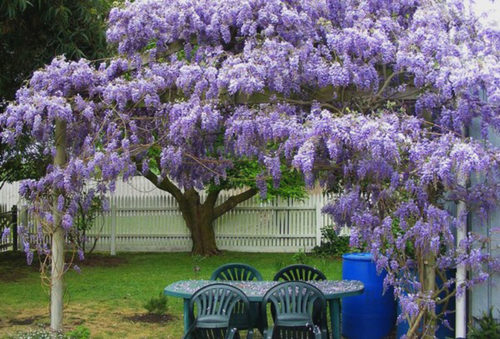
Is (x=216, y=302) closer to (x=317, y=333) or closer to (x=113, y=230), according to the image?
(x=317, y=333)

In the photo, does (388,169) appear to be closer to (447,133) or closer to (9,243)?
(447,133)

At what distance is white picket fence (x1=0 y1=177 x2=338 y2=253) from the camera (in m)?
14.3

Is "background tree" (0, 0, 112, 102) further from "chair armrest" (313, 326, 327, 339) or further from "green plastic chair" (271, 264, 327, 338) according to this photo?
"chair armrest" (313, 326, 327, 339)

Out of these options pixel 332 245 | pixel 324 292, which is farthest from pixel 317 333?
pixel 332 245

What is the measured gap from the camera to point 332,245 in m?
13.7

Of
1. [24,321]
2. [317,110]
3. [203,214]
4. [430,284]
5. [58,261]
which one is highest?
[317,110]

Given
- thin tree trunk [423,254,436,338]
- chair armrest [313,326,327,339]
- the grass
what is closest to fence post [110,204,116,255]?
the grass

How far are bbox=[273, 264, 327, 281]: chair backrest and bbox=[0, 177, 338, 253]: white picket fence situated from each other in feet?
24.1

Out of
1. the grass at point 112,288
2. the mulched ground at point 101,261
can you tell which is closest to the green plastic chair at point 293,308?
the grass at point 112,288

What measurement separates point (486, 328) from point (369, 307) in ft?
4.78

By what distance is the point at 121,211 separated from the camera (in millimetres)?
14797

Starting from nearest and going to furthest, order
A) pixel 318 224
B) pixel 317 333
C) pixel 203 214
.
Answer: pixel 317 333, pixel 203 214, pixel 318 224

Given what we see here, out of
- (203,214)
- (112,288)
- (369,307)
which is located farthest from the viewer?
(203,214)

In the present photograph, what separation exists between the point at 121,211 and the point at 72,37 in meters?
6.95
